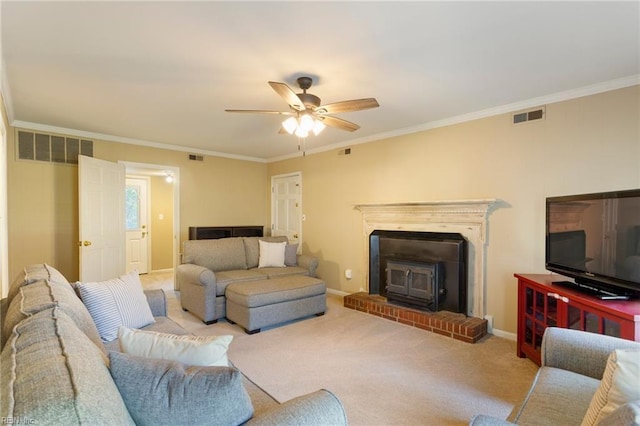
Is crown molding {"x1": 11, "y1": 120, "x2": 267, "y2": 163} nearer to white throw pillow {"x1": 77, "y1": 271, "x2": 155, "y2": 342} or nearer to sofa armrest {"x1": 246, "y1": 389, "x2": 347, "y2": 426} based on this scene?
white throw pillow {"x1": 77, "y1": 271, "x2": 155, "y2": 342}

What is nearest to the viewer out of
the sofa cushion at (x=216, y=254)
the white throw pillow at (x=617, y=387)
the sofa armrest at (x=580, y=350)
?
the white throw pillow at (x=617, y=387)

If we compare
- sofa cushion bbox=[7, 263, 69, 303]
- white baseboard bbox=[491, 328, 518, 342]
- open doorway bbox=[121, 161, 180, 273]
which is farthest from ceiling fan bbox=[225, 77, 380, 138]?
open doorway bbox=[121, 161, 180, 273]

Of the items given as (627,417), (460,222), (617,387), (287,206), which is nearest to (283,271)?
(287,206)

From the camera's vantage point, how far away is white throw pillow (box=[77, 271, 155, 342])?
6.77 feet

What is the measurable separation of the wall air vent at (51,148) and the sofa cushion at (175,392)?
448cm

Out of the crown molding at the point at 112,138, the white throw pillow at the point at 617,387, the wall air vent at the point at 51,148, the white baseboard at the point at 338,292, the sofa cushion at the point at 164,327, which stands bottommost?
the white baseboard at the point at 338,292

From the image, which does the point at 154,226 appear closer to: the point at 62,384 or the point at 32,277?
the point at 32,277

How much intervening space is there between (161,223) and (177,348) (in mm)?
6849

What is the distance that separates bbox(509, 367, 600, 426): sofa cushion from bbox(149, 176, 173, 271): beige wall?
7.38 m

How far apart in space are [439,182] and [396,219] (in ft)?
2.43

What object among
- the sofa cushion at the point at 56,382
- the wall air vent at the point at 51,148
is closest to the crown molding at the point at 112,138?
the wall air vent at the point at 51,148

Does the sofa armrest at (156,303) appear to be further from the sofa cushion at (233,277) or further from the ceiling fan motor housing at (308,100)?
the ceiling fan motor housing at (308,100)

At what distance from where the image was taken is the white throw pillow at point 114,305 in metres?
2.06

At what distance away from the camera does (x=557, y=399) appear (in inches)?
57.2
